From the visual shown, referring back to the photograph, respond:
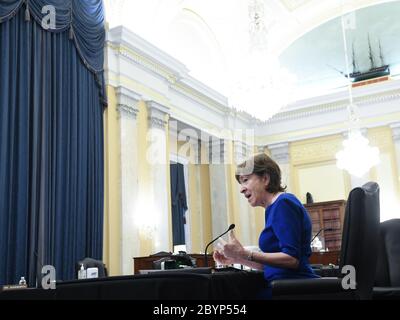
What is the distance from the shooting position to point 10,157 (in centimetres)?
625

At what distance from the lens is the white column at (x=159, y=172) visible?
9.06m

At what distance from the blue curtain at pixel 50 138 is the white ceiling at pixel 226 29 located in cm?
279

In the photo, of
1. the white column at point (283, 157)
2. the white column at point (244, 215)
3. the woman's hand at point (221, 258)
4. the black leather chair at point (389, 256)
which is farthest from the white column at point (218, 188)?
the woman's hand at point (221, 258)

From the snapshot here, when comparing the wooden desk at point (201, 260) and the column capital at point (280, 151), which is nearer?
the wooden desk at point (201, 260)

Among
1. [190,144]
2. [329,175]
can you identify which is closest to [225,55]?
[190,144]

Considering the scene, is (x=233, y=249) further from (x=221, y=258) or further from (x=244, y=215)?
(x=244, y=215)

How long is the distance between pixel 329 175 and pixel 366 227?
11067 millimetres

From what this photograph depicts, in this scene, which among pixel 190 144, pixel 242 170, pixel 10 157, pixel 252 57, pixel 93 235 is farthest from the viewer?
pixel 190 144

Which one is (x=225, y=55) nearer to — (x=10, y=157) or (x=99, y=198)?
(x=99, y=198)

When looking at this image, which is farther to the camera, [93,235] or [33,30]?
[93,235]

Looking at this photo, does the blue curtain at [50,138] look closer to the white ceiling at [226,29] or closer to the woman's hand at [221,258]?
the white ceiling at [226,29]

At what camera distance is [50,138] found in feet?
22.7

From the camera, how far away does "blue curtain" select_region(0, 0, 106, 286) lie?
6.26 meters

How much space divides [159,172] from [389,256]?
6.26m
